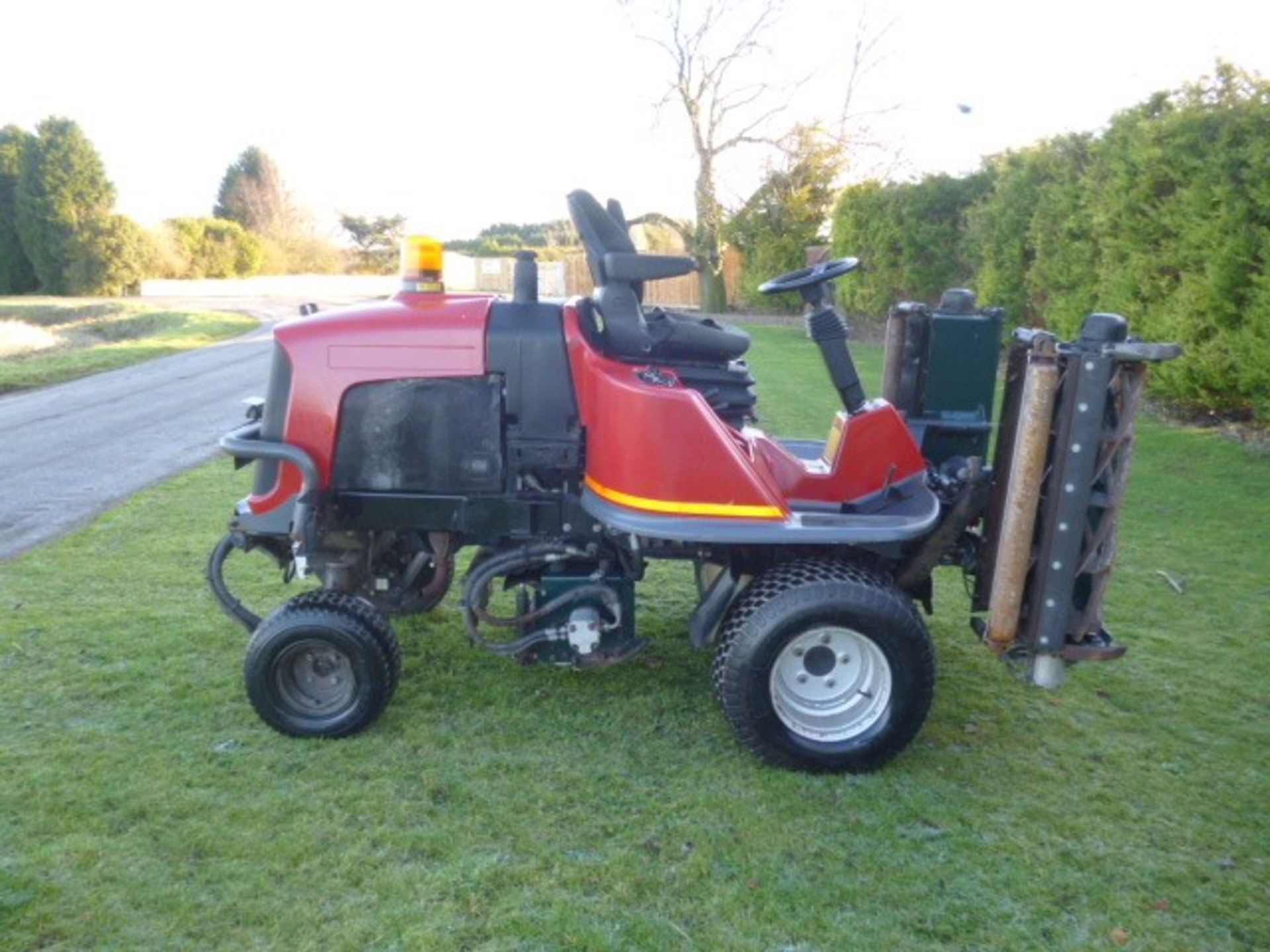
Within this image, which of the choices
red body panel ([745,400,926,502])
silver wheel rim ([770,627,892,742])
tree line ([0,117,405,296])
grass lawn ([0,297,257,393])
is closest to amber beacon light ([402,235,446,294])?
red body panel ([745,400,926,502])

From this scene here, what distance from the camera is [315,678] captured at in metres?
3.88

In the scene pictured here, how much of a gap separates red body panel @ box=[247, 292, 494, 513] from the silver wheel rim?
59.4 inches

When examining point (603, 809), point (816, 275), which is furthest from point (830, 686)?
point (816, 275)

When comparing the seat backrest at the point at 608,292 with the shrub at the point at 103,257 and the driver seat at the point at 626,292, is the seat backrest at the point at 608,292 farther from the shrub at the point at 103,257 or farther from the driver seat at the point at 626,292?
the shrub at the point at 103,257

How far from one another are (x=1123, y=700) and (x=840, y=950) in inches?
82.5

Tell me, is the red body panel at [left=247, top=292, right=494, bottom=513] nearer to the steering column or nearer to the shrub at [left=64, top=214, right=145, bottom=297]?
the steering column

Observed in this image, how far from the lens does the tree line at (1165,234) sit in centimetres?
855

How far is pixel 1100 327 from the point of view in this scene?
327 cm

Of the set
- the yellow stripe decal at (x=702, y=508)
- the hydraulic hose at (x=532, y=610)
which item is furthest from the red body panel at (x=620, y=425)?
the hydraulic hose at (x=532, y=610)

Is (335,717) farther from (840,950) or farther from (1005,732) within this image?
(1005,732)

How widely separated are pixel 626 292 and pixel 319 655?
5.67ft

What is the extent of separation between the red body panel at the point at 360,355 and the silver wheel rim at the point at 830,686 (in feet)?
4.95

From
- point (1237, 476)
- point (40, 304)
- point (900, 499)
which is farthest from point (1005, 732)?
point (40, 304)

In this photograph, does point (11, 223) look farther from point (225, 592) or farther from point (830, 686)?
point (830, 686)
